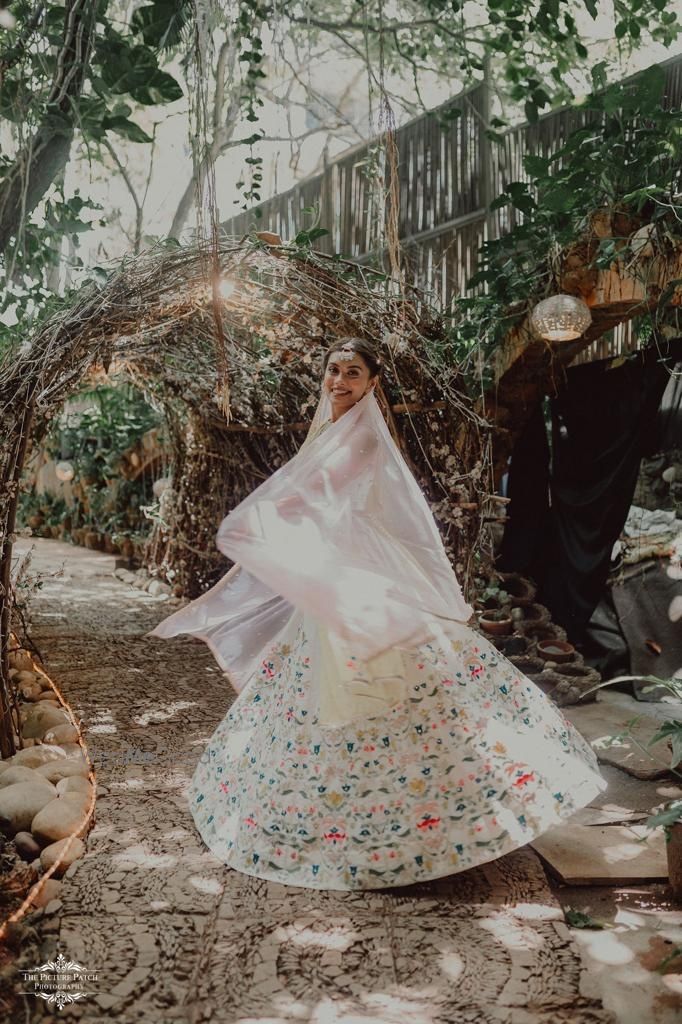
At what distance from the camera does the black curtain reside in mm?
4844

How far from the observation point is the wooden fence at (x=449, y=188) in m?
5.14

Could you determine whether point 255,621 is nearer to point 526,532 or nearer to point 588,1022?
point 588,1022

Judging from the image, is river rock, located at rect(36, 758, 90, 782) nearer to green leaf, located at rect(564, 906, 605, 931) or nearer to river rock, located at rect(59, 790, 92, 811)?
river rock, located at rect(59, 790, 92, 811)

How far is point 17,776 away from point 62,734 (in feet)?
2.09

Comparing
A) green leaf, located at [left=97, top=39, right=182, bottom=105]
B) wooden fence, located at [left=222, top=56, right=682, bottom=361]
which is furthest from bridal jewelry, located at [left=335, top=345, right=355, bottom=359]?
wooden fence, located at [left=222, top=56, right=682, bottom=361]

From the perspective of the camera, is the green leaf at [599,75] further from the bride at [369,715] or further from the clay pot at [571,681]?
the clay pot at [571,681]

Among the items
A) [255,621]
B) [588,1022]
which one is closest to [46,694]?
[255,621]

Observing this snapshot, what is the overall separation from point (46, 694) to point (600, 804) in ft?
9.35

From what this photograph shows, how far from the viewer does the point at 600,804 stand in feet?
10.6

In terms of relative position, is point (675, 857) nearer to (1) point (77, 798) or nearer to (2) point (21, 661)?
(1) point (77, 798)

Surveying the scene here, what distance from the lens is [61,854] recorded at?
101 inches

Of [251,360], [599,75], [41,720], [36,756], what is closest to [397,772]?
[36,756]

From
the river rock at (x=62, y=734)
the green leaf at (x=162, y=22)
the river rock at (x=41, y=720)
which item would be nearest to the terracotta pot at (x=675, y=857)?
the river rock at (x=62, y=734)

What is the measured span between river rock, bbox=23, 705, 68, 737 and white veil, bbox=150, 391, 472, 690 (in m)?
1.26
